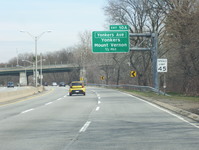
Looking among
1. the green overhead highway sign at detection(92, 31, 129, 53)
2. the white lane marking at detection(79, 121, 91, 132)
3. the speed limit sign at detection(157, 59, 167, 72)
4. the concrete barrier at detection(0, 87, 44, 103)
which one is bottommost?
the concrete barrier at detection(0, 87, 44, 103)

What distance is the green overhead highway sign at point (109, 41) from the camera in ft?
123

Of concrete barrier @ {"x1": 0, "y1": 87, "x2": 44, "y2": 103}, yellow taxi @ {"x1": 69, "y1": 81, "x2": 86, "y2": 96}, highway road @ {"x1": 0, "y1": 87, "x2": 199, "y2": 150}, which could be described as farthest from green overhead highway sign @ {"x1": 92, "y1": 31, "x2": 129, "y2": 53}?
highway road @ {"x1": 0, "y1": 87, "x2": 199, "y2": 150}

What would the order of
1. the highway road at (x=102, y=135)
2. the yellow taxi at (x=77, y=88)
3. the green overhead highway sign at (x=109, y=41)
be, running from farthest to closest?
the yellow taxi at (x=77, y=88) < the green overhead highway sign at (x=109, y=41) < the highway road at (x=102, y=135)

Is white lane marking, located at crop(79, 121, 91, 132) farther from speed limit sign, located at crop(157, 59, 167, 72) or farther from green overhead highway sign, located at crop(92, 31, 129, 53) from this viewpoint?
green overhead highway sign, located at crop(92, 31, 129, 53)

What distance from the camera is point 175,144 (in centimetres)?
876

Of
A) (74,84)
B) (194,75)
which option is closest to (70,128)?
(74,84)

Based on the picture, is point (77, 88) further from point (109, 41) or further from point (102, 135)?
point (102, 135)

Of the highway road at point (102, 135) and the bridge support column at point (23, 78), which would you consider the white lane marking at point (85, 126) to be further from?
the bridge support column at point (23, 78)

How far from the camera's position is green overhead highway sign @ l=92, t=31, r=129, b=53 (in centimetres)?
3741

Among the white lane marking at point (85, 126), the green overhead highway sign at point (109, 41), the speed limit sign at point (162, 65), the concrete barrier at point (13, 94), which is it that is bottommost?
the concrete barrier at point (13, 94)

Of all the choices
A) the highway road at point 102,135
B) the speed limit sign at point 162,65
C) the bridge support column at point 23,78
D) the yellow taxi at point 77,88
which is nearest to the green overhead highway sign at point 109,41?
the yellow taxi at point 77,88

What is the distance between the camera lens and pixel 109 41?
37469 mm

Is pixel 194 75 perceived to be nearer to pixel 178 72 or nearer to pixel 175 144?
pixel 178 72

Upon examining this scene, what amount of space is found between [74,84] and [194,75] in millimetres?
14119
